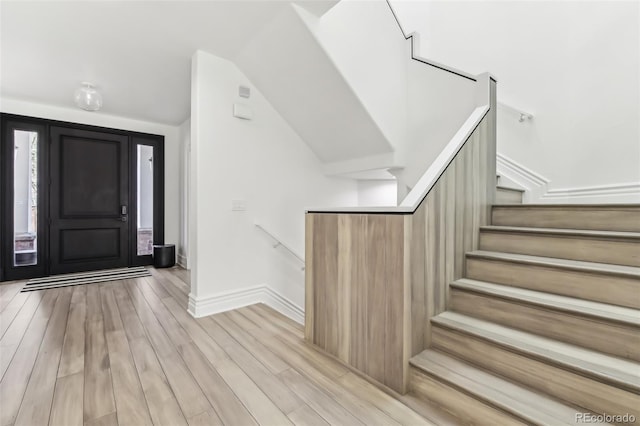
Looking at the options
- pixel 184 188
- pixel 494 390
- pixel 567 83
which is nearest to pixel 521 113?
pixel 567 83

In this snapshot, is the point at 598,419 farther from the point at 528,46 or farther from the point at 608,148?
the point at 528,46

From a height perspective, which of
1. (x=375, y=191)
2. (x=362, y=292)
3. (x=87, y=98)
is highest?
(x=87, y=98)

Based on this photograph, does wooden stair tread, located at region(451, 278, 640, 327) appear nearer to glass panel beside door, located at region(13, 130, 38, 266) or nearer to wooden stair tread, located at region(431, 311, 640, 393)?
wooden stair tread, located at region(431, 311, 640, 393)

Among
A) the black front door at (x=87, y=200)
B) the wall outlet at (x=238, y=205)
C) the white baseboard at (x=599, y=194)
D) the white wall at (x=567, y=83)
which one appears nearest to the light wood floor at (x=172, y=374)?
the wall outlet at (x=238, y=205)

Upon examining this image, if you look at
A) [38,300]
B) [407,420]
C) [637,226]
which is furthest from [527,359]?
[38,300]

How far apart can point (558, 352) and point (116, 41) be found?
12.2 feet

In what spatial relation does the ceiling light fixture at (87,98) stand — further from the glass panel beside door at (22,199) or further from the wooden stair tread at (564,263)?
the wooden stair tread at (564,263)

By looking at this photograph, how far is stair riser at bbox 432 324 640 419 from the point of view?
1.03m

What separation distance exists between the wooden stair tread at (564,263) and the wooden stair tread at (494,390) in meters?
0.66

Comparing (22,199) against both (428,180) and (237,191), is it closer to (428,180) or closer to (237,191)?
(237,191)

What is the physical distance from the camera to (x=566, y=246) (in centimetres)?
163

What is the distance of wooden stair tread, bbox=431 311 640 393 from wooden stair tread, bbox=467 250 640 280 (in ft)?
1.30

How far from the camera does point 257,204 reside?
2.94 meters

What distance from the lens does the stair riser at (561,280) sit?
4.27 feet
